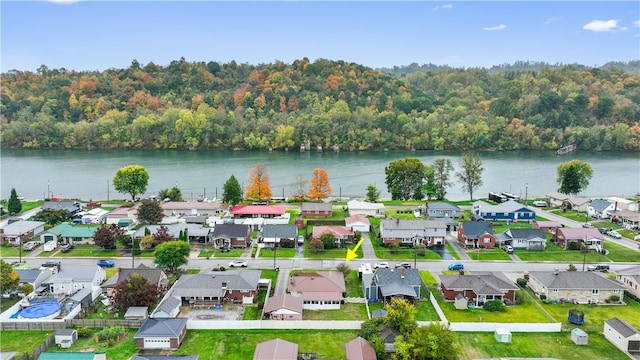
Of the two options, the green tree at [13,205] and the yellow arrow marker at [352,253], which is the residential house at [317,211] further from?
the green tree at [13,205]

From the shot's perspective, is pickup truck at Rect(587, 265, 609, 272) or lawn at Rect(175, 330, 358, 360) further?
pickup truck at Rect(587, 265, 609, 272)

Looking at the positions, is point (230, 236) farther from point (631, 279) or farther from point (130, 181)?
point (631, 279)

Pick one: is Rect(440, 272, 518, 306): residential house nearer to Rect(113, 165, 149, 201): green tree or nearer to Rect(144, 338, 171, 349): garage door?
Rect(144, 338, 171, 349): garage door

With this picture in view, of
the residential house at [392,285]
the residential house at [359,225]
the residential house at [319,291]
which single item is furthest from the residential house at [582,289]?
the residential house at [359,225]

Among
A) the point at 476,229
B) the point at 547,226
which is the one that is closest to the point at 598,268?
the point at 476,229

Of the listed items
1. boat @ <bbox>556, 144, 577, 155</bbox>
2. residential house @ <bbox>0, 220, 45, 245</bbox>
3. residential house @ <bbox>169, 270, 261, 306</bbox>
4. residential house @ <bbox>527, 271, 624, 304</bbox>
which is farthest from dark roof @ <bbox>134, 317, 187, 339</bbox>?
boat @ <bbox>556, 144, 577, 155</bbox>

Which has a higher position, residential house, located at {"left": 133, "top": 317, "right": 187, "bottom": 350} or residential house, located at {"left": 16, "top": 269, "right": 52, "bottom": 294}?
residential house, located at {"left": 16, "top": 269, "right": 52, "bottom": 294}
